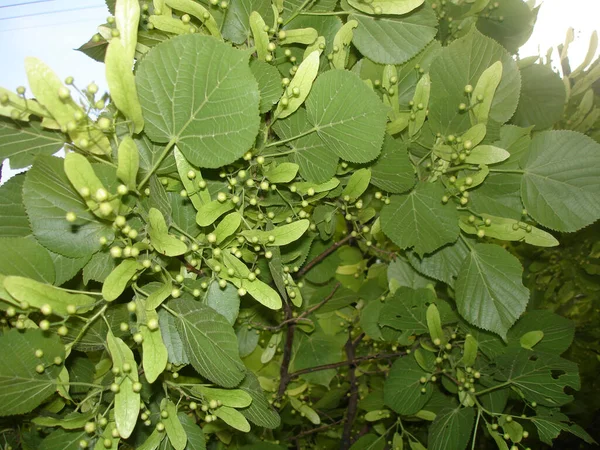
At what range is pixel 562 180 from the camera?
98 cm

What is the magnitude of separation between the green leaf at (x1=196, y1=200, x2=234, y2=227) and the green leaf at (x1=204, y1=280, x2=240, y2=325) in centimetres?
11

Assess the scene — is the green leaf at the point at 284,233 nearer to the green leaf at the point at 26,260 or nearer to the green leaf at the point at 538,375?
the green leaf at the point at 26,260

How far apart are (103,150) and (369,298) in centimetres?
102

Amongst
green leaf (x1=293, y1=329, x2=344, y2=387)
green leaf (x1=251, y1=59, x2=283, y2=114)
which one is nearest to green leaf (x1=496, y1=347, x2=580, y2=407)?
green leaf (x1=293, y1=329, x2=344, y2=387)

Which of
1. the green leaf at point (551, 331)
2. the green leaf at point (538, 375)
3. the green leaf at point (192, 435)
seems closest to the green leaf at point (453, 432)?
the green leaf at point (538, 375)

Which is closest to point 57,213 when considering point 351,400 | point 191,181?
point 191,181

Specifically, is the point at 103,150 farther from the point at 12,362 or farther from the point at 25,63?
the point at 12,362

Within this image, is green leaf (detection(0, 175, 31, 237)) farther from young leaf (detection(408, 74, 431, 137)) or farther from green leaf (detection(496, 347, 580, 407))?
green leaf (detection(496, 347, 580, 407))

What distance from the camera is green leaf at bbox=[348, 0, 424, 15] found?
87 centimetres

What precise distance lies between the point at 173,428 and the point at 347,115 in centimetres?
60

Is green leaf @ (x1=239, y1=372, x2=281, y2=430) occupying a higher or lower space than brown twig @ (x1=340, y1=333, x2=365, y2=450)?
higher

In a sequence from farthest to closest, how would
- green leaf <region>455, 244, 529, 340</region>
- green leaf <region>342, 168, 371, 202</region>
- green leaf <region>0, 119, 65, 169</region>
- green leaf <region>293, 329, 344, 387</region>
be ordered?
green leaf <region>293, 329, 344, 387</region> < green leaf <region>455, 244, 529, 340</region> < green leaf <region>342, 168, 371, 202</region> < green leaf <region>0, 119, 65, 169</region>

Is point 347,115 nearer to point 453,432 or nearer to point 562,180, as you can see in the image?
point 562,180

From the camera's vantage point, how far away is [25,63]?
59 centimetres
